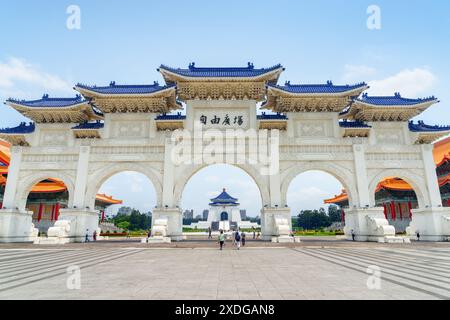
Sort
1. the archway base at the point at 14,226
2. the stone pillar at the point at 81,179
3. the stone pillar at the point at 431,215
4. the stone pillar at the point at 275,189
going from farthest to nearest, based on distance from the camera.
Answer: the stone pillar at the point at 81,179
the stone pillar at the point at 275,189
the stone pillar at the point at 431,215
the archway base at the point at 14,226

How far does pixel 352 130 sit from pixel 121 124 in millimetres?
16744

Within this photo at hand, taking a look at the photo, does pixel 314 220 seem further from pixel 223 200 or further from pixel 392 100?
pixel 392 100

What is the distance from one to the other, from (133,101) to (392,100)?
63.4 ft

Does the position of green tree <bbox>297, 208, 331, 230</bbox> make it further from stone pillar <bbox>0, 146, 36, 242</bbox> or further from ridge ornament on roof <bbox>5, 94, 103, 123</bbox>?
stone pillar <bbox>0, 146, 36, 242</bbox>

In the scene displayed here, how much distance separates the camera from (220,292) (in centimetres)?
502

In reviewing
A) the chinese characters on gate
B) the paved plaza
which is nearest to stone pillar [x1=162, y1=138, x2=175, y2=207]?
the chinese characters on gate

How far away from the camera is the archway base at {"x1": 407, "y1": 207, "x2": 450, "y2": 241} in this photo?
18859 millimetres

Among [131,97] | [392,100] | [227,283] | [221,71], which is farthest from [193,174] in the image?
[392,100]

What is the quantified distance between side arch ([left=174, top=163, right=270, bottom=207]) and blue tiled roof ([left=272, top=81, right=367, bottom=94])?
6230mm

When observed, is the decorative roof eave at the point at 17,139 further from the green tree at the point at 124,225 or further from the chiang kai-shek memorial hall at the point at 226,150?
the green tree at the point at 124,225

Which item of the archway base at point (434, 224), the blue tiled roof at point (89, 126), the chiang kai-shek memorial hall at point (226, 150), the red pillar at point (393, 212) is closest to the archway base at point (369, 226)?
the chiang kai-shek memorial hall at point (226, 150)

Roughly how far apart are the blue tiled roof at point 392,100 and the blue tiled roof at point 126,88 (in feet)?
48.1

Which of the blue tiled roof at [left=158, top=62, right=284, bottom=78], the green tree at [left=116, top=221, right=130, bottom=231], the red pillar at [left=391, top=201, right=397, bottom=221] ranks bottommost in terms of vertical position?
the green tree at [left=116, top=221, right=130, bottom=231]

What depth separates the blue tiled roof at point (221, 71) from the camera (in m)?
19.9
